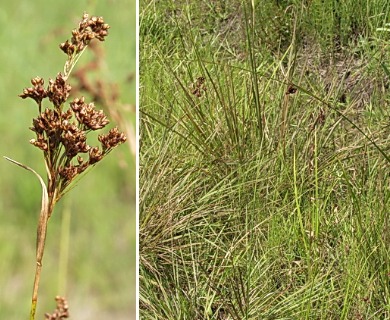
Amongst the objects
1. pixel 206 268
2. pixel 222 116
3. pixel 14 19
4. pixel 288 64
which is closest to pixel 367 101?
pixel 288 64

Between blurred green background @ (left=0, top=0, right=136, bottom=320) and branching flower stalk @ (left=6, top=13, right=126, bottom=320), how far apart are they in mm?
548

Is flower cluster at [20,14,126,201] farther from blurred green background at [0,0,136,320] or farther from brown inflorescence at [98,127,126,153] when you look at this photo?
blurred green background at [0,0,136,320]

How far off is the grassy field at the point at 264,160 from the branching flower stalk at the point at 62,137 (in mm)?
557

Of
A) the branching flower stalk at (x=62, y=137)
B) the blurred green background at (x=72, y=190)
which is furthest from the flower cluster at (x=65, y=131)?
the blurred green background at (x=72, y=190)

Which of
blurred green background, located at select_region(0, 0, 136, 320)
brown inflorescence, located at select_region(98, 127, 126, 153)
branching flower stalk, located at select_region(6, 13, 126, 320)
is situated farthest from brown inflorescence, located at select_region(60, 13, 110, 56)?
blurred green background, located at select_region(0, 0, 136, 320)

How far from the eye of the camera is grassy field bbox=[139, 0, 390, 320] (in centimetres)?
166

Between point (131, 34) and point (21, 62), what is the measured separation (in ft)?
0.82

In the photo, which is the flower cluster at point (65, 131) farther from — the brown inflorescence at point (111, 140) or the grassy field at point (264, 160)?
the grassy field at point (264, 160)

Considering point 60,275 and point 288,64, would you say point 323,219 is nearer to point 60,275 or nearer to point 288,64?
point 288,64

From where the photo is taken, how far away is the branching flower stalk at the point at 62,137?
100cm

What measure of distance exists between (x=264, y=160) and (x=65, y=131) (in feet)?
2.30

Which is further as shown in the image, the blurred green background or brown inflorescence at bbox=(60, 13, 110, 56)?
the blurred green background

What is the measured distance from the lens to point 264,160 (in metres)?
1.70

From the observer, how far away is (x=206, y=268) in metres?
1.72
